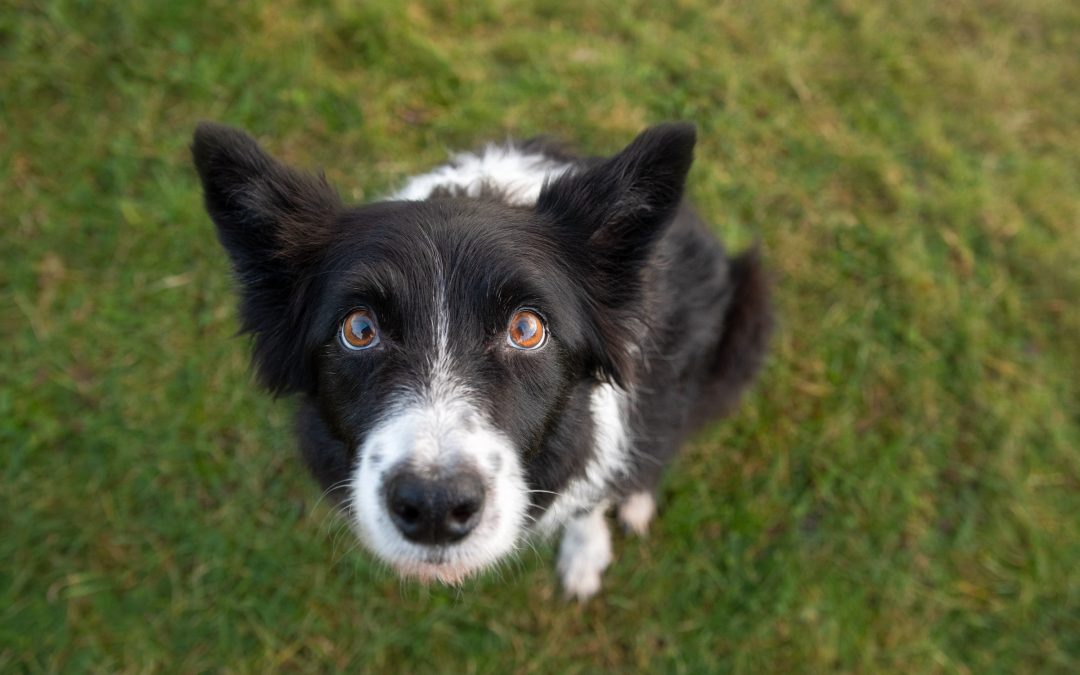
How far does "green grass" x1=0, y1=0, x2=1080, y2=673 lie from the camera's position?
11.3 ft

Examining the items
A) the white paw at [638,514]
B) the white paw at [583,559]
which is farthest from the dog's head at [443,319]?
the white paw at [638,514]

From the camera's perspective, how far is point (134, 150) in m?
4.21

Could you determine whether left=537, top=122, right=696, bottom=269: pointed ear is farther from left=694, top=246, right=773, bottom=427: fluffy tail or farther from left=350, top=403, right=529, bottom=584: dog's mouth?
left=694, top=246, right=773, bottom=427: fluffy tail

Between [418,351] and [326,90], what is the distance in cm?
319

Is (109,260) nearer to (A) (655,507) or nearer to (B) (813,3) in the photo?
(A) (655,507)

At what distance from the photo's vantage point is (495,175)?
287cm

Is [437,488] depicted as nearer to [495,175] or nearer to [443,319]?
[443,319]

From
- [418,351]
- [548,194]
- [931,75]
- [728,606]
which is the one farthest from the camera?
[931,75]

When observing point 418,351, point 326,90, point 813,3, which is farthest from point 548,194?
point 813,3

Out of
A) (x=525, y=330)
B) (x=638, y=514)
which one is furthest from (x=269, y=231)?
(x=638, y=514)

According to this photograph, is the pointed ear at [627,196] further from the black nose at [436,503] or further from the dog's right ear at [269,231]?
the black nose at [436,503]

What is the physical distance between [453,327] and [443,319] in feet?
0.13

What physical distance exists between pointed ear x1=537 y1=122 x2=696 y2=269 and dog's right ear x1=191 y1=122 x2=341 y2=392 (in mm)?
804

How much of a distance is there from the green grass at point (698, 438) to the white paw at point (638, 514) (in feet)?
0.32
